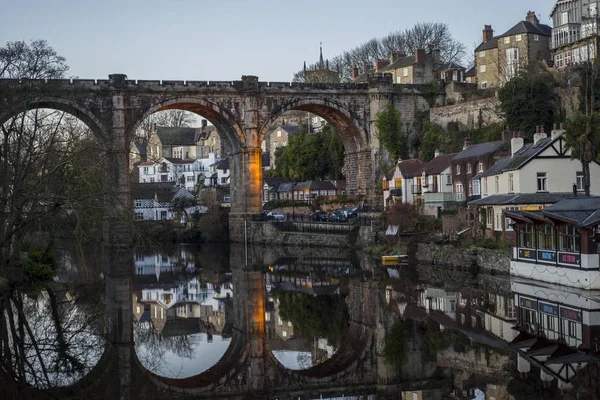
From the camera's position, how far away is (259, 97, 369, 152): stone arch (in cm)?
5900

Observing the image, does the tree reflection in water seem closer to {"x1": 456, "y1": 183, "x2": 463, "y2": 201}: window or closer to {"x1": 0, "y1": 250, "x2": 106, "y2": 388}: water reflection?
{"x1": 0, "y1": 250, "x2": 106, "y2": 388}: water reflection

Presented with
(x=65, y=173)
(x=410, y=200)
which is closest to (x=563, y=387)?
(x=65, y=173)

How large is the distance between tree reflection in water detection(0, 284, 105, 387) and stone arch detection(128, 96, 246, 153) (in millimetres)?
26254

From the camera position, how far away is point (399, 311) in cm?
2575

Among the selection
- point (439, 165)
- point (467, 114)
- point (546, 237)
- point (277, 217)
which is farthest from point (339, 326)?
point (277, 217)

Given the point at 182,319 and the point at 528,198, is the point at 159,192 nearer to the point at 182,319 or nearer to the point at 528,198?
the point at 528,198

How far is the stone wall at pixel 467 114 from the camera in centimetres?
5688

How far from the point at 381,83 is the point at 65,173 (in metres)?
35.6

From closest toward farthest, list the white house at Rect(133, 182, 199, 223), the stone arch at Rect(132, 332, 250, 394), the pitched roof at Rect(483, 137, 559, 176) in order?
the stone arch at Rect(132, 332, 250, 394) < the pitched roof at Rect(483, 137, 559, 176) < the white house at Rect(133, 182, 199, 223)

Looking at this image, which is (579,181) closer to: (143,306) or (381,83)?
(143,306)

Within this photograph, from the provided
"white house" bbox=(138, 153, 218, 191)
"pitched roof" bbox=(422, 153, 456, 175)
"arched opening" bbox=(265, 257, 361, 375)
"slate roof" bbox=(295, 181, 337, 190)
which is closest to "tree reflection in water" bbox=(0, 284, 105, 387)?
"arched opening" bbox=(265, 257, 361, 375)

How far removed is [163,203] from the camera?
79.3 m

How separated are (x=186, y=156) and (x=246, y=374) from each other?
309 ft

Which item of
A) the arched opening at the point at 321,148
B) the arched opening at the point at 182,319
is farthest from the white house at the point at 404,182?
the arched opening at the point at 182,319
